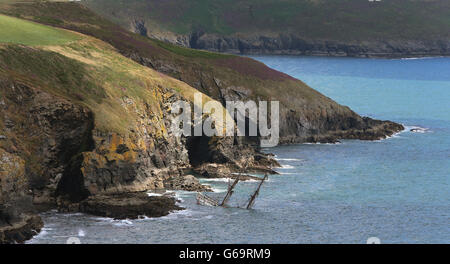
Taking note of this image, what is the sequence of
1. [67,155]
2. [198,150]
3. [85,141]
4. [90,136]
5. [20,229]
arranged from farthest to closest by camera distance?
[198,150], [90,136], [85,141], [67,155], [20,229]

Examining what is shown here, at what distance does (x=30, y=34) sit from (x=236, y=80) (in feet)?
111

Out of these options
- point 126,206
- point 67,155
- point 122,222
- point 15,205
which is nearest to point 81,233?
point 122,222

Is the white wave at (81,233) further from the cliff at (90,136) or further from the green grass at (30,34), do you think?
the green grass at (30,34)

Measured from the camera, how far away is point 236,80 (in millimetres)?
122812

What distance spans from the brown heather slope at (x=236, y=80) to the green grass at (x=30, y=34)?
47.4 feet

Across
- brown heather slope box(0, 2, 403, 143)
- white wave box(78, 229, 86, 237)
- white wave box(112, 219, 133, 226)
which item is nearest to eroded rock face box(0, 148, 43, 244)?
white wave box(78, 229, 86, 237)

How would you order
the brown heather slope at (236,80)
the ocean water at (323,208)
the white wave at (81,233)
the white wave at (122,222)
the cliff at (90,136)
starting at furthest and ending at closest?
1. the brown heather slope at (236,80)
2. the cliff at (90,136)
3. the white wave at (122,222)
4. the ocean water at (323,208)
5. the white wave at (81,233)

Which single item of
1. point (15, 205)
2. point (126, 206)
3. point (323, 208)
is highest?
point (15, 205)

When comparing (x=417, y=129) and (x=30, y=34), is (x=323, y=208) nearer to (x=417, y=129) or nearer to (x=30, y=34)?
(x=30, y=34)

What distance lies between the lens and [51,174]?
73938mm

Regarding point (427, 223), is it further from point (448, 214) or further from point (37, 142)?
point (37, 142)

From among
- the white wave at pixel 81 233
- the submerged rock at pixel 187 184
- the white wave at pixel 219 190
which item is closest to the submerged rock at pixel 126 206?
the white wave at pixel 81 233

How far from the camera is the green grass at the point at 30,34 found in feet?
307

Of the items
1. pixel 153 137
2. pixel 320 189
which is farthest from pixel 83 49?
pixel 320 189
